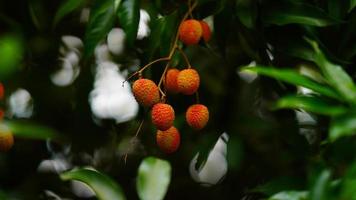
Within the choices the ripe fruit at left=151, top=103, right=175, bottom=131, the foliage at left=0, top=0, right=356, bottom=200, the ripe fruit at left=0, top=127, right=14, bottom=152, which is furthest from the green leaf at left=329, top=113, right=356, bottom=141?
the ripe fruit at left=0, top=127, right=14, bottom=152

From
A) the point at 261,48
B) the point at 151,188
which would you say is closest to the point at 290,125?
the point at 261,48

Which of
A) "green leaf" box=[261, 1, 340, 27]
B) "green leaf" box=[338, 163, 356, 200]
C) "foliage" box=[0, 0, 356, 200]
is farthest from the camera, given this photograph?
"green leaf" box=[261, 1, 340, 27]

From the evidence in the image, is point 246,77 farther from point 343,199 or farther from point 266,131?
point 343,199

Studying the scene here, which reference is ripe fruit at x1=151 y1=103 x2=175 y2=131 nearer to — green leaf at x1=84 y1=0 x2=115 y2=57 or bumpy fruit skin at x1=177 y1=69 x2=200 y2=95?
bumpy fruit skin at x1=177 y1=69 x2=200 y2=95

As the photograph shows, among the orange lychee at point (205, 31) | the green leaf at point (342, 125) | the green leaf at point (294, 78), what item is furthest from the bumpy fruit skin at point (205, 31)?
the green leaf at point (342, 125)

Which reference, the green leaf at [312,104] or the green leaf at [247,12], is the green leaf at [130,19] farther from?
the green leaf at [312,104]

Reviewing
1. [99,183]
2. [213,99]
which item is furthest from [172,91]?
[213,99]
